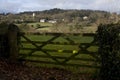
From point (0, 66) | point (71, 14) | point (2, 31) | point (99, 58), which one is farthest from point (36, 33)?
point (71, 14)

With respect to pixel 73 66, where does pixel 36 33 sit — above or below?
above

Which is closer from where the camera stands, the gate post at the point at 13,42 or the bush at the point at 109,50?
the bush at the point at 109,50

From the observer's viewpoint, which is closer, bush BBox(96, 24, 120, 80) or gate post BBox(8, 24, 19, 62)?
bush BBox(96, 24, 120, 80)

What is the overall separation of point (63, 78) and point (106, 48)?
1661 millimetres

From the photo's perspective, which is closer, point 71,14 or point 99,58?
point 99,58

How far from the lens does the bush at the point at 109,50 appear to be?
9.69 meters

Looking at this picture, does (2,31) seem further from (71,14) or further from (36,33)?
(71,14)

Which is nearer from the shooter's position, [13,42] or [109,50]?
[109,50]

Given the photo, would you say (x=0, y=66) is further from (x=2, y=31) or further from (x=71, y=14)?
(x=71, y=14)

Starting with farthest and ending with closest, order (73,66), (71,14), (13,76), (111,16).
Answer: (71,14) < (111,16) < (73,66) < (13,76)

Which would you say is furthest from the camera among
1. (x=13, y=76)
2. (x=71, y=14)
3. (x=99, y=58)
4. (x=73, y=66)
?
(x=71, y=14)

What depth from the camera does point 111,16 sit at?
16.4 meters

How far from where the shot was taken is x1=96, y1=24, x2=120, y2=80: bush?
31.8 ft

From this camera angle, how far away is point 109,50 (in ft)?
32.4
